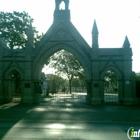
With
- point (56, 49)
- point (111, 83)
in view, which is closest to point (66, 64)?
point (111, 83)

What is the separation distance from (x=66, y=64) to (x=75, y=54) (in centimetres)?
2807

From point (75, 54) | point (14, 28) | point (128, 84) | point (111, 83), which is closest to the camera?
point (128, 84)

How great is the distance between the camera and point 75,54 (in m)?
28.1

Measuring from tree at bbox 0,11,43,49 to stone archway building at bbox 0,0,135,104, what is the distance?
13312 millimetres

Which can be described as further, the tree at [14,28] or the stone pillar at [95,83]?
the tree at [14,28]

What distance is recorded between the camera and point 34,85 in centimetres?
2858

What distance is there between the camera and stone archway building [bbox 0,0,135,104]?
27.2m

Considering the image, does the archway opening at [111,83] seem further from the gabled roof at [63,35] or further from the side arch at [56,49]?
the gabled roof at [63,35]

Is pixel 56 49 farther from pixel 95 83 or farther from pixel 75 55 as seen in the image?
pixel 95 83

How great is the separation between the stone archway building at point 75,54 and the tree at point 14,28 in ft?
43.7

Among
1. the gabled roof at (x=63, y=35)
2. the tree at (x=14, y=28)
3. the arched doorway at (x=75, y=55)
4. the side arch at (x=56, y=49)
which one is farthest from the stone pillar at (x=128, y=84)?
the tree at (x=14, y=28)

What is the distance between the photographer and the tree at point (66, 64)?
5450 cm

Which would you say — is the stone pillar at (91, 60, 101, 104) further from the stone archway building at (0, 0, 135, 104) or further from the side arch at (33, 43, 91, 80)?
the side arch at (33, 43, 91, 80)

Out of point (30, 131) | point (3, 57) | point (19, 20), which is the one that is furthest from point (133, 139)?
point (19, 20)
